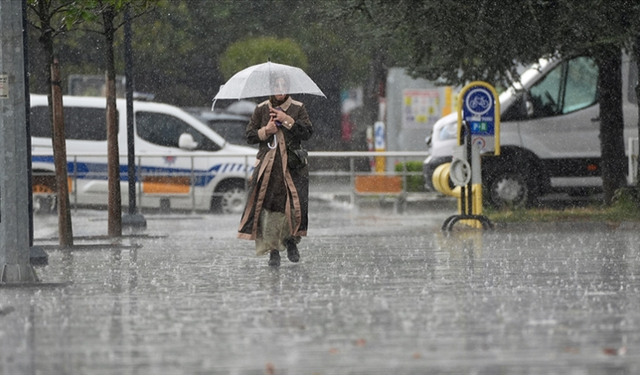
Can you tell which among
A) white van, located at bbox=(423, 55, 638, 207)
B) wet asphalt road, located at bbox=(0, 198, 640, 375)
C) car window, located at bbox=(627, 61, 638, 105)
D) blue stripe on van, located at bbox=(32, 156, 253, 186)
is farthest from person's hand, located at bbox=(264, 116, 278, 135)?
blue stripe on van, located at bbox=(32, 156, 253, 186)

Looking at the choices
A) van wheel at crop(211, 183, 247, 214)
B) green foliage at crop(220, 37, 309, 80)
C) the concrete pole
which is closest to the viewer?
the concrete pole

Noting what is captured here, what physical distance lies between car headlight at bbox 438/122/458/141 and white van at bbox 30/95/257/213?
3.40 m

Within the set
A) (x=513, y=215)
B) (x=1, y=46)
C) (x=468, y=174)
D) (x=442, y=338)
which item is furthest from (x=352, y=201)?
(x=442, y=338)

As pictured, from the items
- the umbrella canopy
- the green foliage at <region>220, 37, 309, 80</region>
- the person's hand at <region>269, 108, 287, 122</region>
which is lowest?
the person's hand at <region>269, 108, 287, 122</region>

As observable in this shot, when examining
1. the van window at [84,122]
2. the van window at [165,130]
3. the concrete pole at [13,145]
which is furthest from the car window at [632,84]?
the concrete pole at [13,145]

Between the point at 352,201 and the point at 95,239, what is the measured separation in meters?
8.77

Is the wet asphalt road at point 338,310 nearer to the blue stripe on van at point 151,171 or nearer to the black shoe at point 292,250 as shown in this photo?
the black shoe at point 292,250

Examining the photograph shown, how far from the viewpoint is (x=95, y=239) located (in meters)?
17.9

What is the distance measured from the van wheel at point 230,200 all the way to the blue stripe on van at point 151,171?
1.01 feet

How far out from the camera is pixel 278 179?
42.0 feet

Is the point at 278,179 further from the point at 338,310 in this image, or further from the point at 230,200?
the point at 230,200

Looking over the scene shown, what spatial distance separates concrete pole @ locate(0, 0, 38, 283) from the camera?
1101 cm

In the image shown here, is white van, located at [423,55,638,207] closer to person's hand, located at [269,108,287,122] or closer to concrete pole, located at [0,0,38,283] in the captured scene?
person's hand, located at [269,108,287,122]

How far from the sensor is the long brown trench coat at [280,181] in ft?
41.8
